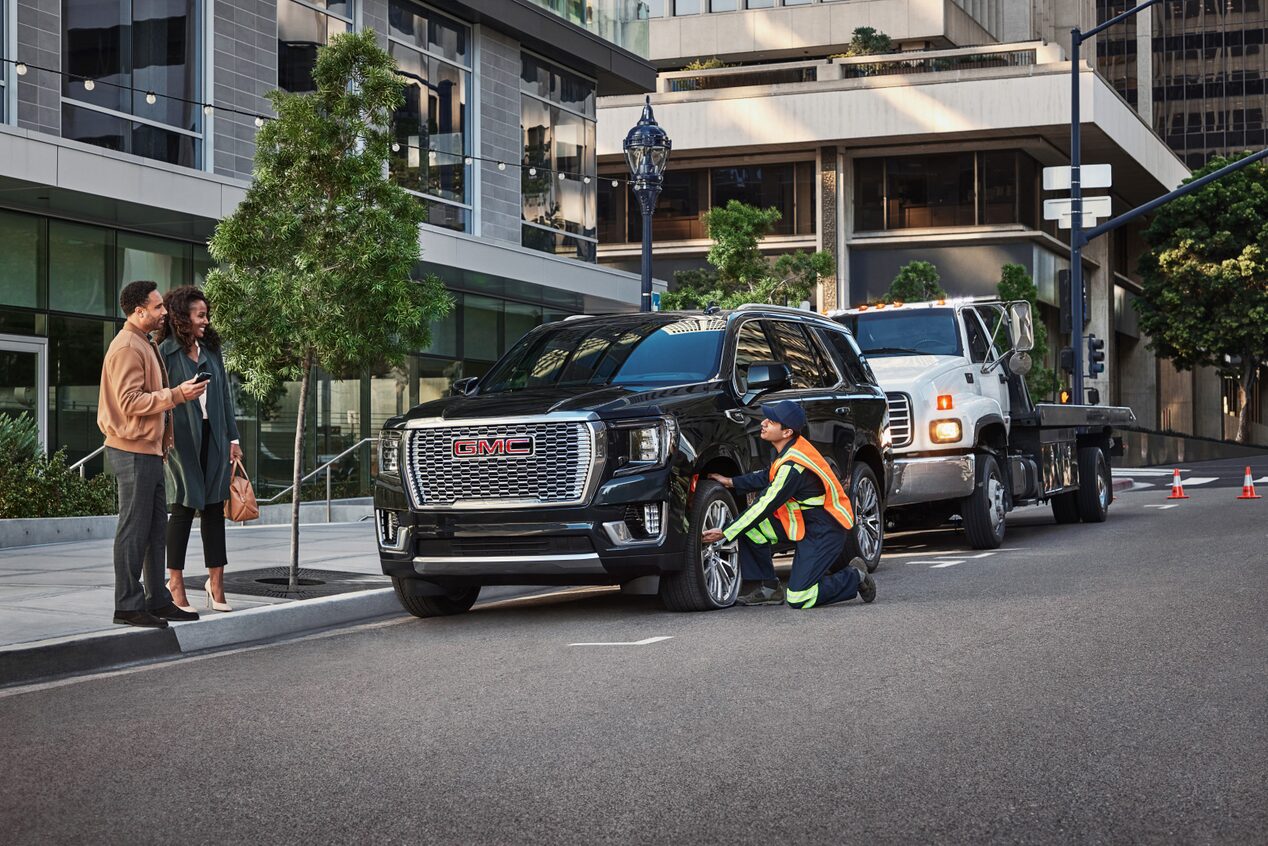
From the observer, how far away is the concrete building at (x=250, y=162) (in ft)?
63.2

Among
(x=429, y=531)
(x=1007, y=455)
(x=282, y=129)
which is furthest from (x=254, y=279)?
(x=1007, y=455)

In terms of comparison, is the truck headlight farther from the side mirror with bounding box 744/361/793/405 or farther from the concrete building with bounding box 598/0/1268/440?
the concrete building with bounding box 598/0/1268/440

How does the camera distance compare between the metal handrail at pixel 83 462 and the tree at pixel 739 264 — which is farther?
the tree at pixel 739 264

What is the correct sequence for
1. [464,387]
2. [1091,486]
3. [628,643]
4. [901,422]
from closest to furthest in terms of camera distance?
1. [628,643]
2. [464,387]
3. [901,422]
4. [1091,486]

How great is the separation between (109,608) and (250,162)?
12.2 meters

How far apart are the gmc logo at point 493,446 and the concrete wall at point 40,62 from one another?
1037cm

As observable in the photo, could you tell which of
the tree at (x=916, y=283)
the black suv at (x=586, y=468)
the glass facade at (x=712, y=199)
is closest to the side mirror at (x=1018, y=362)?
the black suv at (x=586, y=468)

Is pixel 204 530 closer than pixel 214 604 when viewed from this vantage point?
Yes

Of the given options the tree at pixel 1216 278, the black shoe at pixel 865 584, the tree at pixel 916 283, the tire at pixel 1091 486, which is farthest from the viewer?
the tree at pixel 1216 278

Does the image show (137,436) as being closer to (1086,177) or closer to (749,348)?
(749,348)

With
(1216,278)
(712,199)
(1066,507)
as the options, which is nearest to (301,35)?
(1066,507)

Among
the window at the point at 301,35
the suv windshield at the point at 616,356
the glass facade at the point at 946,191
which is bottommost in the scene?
the suv windshield at the point at 616,356

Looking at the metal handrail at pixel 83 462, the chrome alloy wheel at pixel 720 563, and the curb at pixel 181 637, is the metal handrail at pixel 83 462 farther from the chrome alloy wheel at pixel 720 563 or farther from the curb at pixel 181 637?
the chrome alloy wheel at pixel 720 563

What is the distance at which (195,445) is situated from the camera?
1075cm
